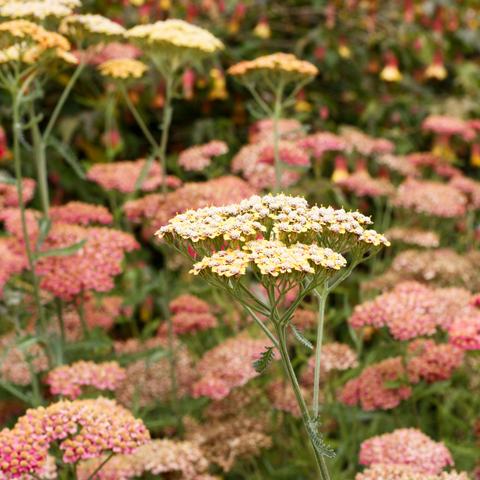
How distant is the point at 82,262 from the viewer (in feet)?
7.66

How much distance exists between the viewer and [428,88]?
15.6 feet

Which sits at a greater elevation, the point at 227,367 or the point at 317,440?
the point at 317,440

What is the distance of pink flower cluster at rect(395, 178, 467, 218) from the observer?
315 cm

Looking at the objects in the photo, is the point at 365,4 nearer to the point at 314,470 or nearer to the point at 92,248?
the point at 92,248

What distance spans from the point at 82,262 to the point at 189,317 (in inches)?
23.7

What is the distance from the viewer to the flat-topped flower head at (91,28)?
2.42 m

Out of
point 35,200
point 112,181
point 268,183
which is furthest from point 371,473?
point 35,200

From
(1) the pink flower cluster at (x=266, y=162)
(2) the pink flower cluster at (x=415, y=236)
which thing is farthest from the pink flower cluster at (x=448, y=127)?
(1) the pink flower cluster at (x=266, y=162)

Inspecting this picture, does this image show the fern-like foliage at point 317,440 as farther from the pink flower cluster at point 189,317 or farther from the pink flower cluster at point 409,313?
the pink flower cluster at point 189,317

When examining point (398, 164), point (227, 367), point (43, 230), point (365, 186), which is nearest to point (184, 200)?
point (43, 230)

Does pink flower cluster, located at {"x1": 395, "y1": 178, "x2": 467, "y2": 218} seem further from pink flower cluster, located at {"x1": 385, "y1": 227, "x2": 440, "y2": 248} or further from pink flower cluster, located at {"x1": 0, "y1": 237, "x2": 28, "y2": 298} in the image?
pink flower cluster, located at {"x1": 0, "y1": 237, "x2": 28, "y2": 298}

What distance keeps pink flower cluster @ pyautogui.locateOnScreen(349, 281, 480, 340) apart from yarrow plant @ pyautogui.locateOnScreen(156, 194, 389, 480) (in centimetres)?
75

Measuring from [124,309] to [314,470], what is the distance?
4.04 feet

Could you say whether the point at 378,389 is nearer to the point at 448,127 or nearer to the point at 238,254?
the point at 238,254
